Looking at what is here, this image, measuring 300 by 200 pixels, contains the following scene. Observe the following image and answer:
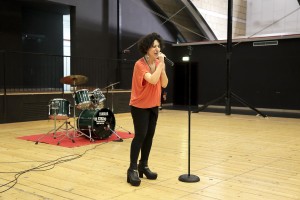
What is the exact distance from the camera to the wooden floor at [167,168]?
323 centimetres

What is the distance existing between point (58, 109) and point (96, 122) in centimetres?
62

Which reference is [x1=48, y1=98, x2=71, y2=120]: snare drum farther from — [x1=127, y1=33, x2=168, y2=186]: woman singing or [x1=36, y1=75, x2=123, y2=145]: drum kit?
[x1=127, y1=33, x2=168, y2=186]: woman singing

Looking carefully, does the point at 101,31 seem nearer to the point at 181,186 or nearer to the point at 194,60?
the point at 194,60

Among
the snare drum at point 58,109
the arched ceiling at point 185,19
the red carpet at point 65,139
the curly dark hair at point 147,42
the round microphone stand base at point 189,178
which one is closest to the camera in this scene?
the curly dark hair at point 147,42

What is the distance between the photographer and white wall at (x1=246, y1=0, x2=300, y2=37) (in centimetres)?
1286

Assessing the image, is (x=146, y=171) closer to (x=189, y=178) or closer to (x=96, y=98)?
(x=189, y=178)

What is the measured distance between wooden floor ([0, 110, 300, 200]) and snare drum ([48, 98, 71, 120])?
1.71 ft

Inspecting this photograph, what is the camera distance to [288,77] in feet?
38.2

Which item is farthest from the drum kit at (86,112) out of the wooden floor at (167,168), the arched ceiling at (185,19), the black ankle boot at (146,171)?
the arched ceiling at (185,19)

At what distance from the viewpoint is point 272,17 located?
534 inches

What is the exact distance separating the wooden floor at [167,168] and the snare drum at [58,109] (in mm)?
521

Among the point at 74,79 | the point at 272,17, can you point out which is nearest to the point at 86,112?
the point at 74,79

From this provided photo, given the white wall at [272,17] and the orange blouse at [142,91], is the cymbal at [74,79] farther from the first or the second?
the white wall at [272,17]

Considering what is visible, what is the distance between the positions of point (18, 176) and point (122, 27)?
8.79m
